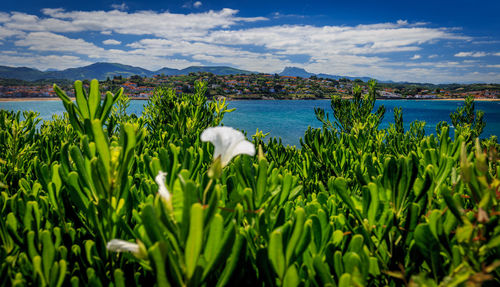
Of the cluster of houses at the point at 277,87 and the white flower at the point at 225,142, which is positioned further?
the cluster of houses at the point at 277,87

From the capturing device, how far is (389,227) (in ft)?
3.27

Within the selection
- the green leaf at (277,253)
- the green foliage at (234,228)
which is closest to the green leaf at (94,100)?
the green foliage at (234,228)

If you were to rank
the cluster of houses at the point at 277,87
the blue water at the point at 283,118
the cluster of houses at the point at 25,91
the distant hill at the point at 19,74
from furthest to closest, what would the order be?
the distant hill at the point at 19,74, the cluster of houses at the point at 277,87, the cluster of houses at the point at 25,91, the blue water at the point at 283,118

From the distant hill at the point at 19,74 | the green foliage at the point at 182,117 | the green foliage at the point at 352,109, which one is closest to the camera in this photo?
the green foliage at the point at 182,117

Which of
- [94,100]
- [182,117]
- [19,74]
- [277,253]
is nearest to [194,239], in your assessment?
[277,253]

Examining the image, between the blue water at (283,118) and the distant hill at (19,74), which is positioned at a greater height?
the distant hill at (19,74)

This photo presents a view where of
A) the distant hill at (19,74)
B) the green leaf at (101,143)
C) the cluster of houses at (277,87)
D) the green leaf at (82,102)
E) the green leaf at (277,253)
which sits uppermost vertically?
the distant hill at (19,74)

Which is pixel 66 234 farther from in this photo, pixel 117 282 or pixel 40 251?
pixel 117 282

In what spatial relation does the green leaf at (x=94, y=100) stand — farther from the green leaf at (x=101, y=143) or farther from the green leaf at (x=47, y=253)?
the green leaf at (x=47, y=253)

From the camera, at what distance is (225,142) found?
2.69 ft

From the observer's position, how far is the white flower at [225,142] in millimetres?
803

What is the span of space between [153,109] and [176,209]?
182 inches

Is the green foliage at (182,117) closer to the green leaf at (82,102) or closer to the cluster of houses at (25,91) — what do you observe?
the green leaf at (82,102)

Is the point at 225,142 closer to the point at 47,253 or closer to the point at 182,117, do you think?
the point at 47,253
